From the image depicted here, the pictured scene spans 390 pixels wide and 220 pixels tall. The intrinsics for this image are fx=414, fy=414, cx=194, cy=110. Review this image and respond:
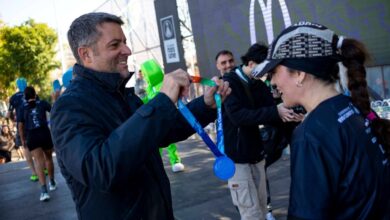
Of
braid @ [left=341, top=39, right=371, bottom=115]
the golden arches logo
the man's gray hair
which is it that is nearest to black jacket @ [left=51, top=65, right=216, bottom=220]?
the man's gray hair

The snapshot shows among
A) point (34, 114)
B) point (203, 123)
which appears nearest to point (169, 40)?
point (34, 114)

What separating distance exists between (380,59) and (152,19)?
1004cm

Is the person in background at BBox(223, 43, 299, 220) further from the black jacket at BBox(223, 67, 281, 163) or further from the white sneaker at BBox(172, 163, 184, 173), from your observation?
the white sneaker at BBox(172, 163, 184, 173)

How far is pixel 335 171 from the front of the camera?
1.48 metres

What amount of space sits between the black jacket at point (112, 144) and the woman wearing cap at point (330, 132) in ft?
1.63

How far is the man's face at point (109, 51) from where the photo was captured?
1808 mm

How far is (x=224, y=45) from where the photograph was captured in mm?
7691

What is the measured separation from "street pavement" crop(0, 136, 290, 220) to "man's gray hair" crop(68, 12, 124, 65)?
3.34 metres

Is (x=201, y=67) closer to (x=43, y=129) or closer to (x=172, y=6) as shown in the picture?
(x=172, y=6)

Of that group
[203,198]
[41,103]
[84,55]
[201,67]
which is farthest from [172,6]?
[84,55]

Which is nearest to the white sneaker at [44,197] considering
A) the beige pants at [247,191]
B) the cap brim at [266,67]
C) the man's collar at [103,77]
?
the beige pants at [247,191]

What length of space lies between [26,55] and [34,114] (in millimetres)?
22895

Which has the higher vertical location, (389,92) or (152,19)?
(152,19)

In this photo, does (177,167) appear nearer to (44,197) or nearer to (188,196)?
(188,196)
